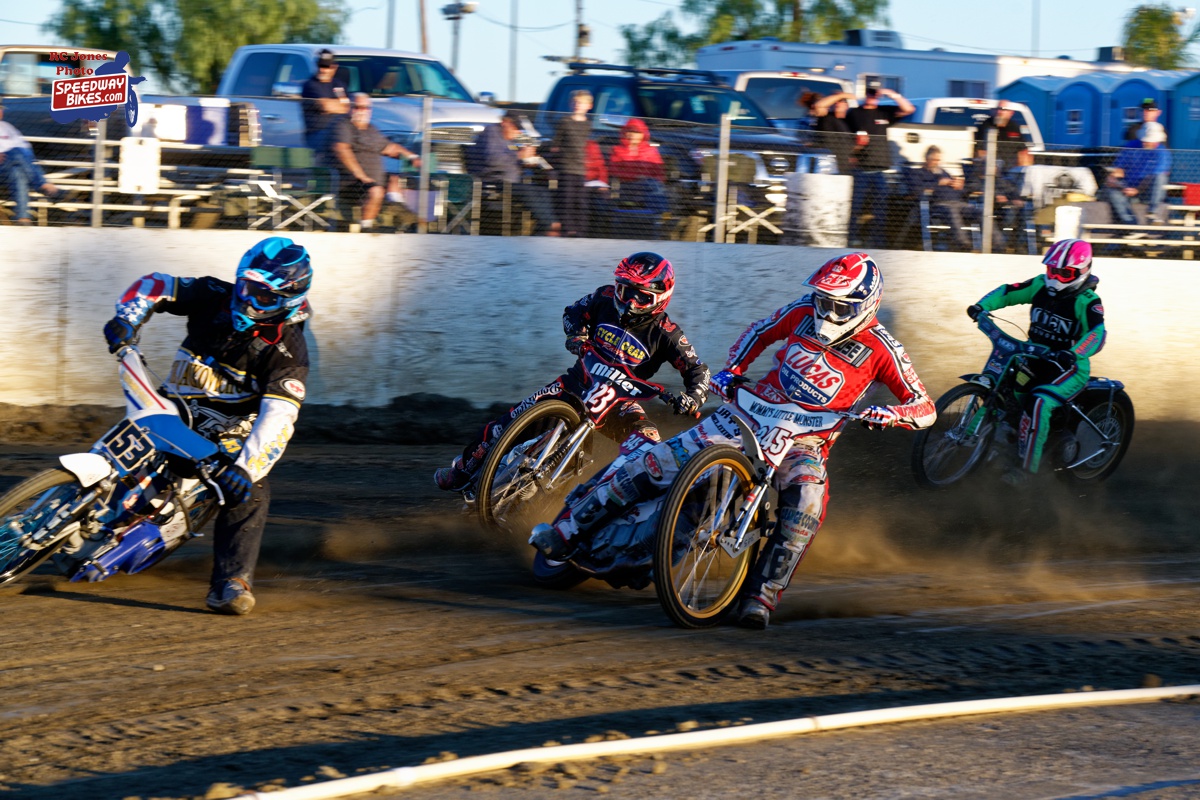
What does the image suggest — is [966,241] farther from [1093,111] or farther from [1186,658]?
[1093,111]

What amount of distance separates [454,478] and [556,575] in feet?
4.32

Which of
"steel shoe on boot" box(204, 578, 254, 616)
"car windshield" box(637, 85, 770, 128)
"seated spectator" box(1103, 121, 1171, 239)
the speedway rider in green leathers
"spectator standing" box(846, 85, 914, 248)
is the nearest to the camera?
"steel shoe on boot" box(204, 578, 254, 616)

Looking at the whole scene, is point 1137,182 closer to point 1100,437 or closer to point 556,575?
point 1100,437

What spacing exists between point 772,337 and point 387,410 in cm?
547

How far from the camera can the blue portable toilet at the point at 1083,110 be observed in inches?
1014

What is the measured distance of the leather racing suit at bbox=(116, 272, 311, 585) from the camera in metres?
6.46

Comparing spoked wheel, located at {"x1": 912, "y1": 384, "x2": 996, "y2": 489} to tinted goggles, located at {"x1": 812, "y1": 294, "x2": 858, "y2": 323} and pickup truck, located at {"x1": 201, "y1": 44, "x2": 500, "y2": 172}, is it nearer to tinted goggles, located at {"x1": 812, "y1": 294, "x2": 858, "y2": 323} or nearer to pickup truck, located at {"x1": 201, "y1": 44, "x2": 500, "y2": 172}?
tinted goggles, located at {"x1": 812, "y1": 294, "x2": 858, "y2": 323}

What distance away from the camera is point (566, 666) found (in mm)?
6102

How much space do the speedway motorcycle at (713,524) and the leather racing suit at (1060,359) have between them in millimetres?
4369

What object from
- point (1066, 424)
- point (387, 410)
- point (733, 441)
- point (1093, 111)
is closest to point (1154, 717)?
point (733, 441)

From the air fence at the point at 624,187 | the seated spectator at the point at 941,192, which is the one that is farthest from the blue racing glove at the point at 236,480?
the seated spectator at the point at 941,192

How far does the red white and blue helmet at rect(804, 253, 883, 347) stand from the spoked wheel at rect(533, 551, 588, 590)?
1681mm

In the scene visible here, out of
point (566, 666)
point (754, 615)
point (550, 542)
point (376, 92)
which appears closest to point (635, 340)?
point (550, 542)

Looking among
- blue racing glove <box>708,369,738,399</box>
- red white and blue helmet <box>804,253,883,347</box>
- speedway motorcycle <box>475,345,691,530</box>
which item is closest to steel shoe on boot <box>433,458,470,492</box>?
speedway motorcycle <box>475,345,691,530</box>
